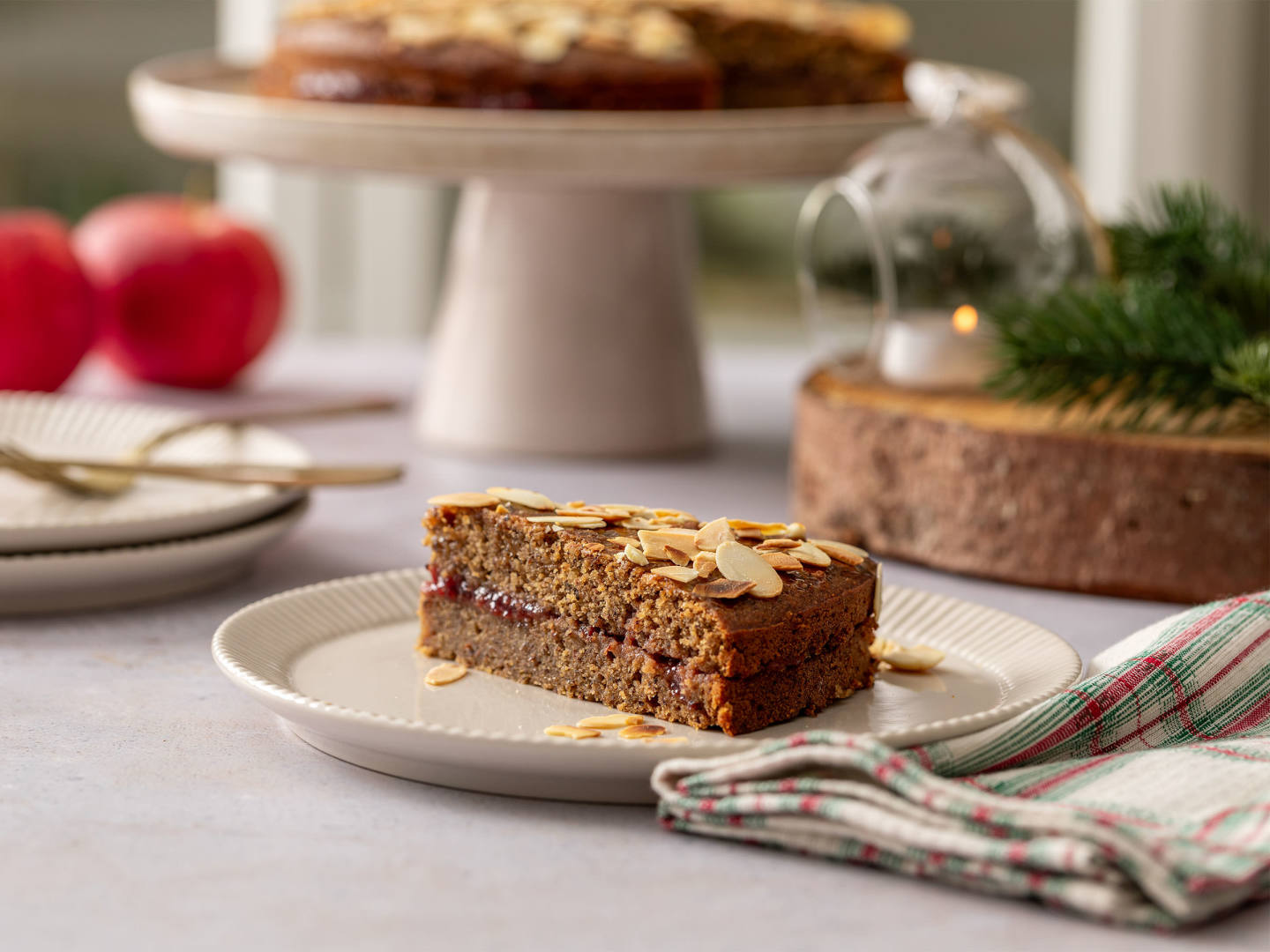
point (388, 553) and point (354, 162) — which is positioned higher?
point (354, 162)

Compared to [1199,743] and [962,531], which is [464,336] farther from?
[1199,743]

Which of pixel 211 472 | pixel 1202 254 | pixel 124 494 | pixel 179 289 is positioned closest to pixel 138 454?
pixel 124 494

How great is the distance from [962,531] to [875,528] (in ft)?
0.24

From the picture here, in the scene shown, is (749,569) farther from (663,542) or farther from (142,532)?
(142,532)

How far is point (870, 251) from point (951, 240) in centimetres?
9

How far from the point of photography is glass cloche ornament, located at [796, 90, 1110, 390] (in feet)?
4.12

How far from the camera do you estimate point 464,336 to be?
1.51 meters

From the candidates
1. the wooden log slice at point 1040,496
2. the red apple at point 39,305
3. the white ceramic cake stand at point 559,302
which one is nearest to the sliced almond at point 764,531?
the wooden log slice at point 1040,496

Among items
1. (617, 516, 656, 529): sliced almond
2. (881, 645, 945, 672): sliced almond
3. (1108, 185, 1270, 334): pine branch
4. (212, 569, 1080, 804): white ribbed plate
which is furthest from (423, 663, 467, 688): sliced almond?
(1108, 185, 1270, 334): pine branch

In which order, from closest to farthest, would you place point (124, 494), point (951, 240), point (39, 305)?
1. point (124, 494)
2. point (951, 240)
3. point (39, 305)

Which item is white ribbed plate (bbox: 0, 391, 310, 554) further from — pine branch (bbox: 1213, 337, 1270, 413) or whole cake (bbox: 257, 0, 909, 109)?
pine branch (bbox: 1213, 337, 1270, 413)

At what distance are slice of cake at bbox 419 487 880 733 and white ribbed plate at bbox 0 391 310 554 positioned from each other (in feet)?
0.70

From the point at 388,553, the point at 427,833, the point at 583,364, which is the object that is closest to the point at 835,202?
the point at 583,364

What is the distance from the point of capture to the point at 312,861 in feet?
2.13
